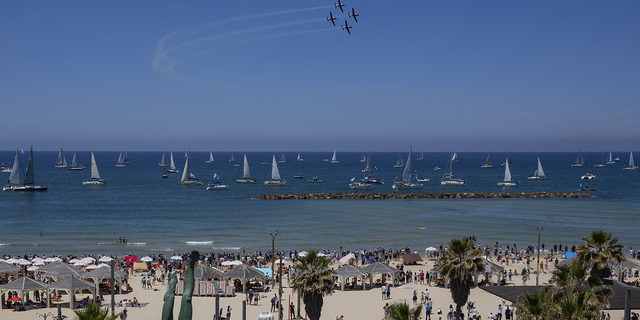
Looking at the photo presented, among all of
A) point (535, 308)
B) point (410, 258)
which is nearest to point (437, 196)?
point (410, 258)

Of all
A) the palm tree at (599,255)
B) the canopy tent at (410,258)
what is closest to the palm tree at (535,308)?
the palm tree at (599,255)

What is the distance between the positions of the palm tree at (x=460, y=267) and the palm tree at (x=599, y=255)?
6.11 meters

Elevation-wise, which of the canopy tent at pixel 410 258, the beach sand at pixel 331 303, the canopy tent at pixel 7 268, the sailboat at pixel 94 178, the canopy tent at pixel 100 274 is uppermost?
the sailboat at pixel 94 178

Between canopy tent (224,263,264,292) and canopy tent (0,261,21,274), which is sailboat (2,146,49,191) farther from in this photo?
canopy tent (224,263,264,292)

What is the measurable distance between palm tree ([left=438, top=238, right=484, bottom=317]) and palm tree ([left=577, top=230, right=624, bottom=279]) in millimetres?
6110

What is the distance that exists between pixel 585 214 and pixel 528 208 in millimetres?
9051

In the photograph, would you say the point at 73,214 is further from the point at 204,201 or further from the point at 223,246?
A: the point at 223,246

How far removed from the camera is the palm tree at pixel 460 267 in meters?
20.7

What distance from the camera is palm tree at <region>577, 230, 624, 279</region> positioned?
23.2 metres

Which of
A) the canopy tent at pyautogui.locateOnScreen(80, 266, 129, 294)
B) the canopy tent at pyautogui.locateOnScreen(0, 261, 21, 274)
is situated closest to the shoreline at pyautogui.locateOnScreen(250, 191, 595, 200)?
the canopy tent at pyautogui.locateOnScreen(0, 261, 21, 274)

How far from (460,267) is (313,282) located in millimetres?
6004

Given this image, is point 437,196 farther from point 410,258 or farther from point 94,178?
point 94,178

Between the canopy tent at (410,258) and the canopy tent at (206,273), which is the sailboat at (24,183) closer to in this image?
the canopy tent at (206,273)

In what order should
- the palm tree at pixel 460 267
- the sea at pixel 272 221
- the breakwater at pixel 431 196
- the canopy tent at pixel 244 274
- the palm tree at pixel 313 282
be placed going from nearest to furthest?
the palm tree at pixel 313 282, the palm tree at pixel 460 267, the canopy tent at pixel 244 274, the sea at pixel 272 221, the breakwater at pixel 431 196
